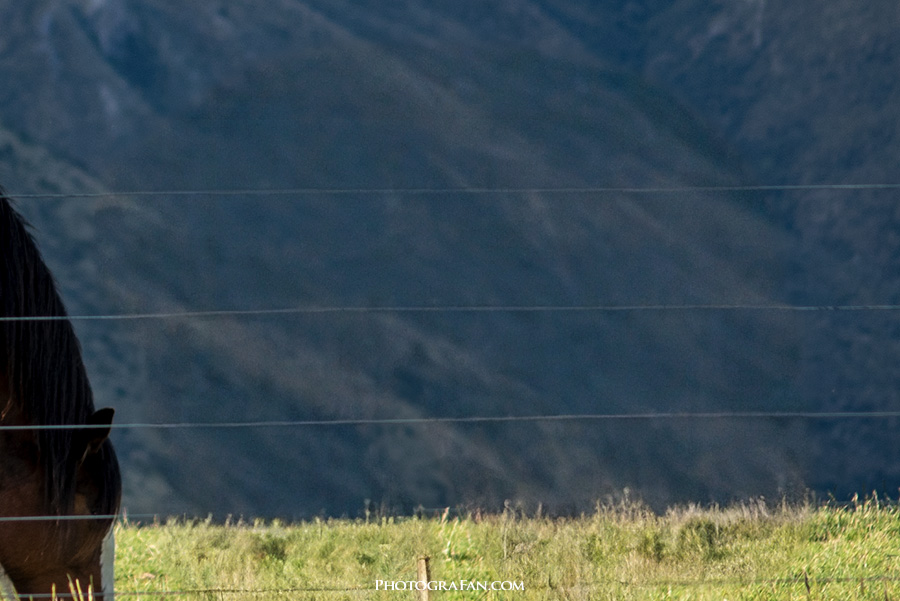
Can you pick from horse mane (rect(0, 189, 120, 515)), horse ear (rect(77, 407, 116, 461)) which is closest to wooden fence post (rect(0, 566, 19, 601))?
horse mane (rect(0, 189, 120, 515))

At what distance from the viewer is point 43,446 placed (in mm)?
2340

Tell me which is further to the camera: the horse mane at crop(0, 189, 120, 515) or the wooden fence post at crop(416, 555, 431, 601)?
the horse mane at crop(0, 189, 120, 515)

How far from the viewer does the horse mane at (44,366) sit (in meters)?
2.35

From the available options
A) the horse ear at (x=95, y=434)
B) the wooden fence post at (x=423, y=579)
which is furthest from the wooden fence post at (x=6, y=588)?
the wooden fence post at (x=423, y=579)

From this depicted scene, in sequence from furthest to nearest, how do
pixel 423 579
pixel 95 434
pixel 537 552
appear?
pixel 537 552 < pixel 95 434 < pixel 423 579

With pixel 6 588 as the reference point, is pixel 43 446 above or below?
above

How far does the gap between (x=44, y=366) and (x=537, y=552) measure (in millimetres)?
2381

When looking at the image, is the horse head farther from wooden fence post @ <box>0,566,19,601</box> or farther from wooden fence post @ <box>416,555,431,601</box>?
wooden fence post @ <box>416,555,431,601</box>

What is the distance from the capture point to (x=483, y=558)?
3.97m

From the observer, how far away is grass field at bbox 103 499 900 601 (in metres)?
3.07

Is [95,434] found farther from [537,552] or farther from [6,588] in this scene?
[537,552]

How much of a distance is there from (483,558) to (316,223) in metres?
12.6

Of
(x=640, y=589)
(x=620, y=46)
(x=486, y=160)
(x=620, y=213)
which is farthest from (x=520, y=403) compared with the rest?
(x=640, y=589)

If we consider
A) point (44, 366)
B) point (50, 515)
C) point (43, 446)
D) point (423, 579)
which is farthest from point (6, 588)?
point (423, 579)
